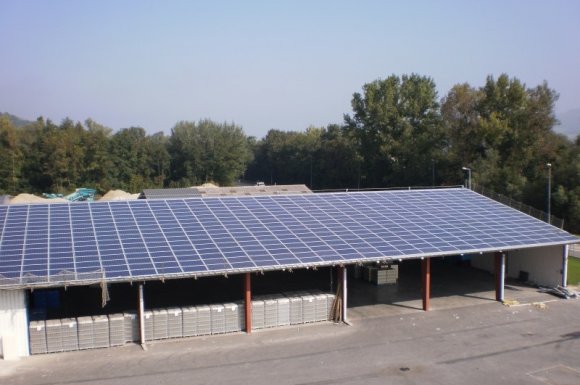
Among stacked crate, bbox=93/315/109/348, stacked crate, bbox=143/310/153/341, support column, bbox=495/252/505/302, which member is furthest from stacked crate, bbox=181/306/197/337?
support column, bbox=495/252/505/302

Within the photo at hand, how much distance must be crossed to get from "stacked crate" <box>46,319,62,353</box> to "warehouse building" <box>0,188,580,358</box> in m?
0.04

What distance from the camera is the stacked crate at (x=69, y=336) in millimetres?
20422

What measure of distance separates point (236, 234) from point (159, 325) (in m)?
5.84

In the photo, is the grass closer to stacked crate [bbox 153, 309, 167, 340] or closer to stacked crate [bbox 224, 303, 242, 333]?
stacked crate [bbox 224, 303, 242, 333]

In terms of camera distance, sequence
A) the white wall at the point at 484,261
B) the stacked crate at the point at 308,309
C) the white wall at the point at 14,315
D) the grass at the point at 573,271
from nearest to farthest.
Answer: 1. the white wall at the point at 14,315
2. the stacked crate at the point at 308,309
3. the grass at the point at 573,271
4. the white wall at the point at 484,261

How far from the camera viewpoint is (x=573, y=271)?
3478 centimetres

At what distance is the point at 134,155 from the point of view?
297 feet

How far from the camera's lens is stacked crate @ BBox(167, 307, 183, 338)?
859 inches

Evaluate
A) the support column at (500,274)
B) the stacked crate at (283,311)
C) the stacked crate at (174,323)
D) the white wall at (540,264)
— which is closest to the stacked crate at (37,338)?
the stacked crate at (174,323)

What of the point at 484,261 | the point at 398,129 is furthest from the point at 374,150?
the point at 484,261

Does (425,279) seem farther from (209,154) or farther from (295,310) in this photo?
(209,154)

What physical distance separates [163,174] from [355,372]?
8069 cm

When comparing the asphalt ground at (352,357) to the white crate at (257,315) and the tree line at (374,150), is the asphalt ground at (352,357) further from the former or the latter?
the tree line at (374,150)

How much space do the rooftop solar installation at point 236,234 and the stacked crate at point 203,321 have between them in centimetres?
204
